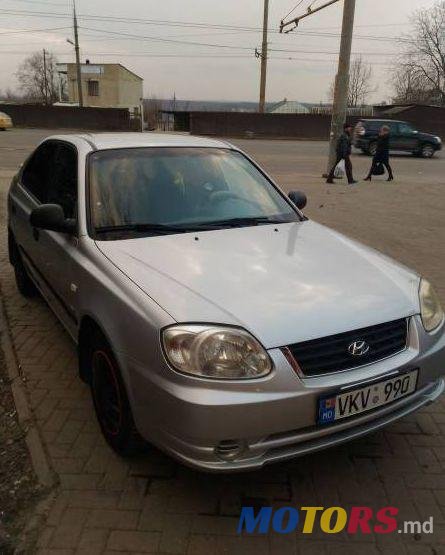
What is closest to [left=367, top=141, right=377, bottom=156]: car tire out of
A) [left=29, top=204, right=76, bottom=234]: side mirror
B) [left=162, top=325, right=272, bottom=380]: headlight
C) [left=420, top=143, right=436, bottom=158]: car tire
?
[left=420, top=143, right=436, bottom=158]: car tire

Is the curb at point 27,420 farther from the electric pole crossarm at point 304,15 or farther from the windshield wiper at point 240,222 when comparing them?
the electric pole crossarm at point 304,15

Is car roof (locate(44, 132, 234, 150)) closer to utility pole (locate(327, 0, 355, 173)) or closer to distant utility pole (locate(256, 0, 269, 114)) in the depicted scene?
utility pole (locate(327, 0, 355, 173))

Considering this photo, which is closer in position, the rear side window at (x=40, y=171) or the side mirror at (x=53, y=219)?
the side mirror at (x=53, y=219)

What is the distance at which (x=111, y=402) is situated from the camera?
2812 millimetres

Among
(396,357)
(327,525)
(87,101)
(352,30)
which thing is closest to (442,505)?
(327,525)

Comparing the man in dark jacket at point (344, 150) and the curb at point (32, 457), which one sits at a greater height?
the man in dark jacket at point (344, 150)

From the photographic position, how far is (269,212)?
12.2 feet

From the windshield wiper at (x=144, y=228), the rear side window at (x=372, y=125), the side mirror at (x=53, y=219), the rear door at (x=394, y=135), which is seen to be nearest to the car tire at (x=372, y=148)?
the rear side window at (x=372, y=125)

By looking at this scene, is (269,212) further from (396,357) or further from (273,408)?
(273,408)

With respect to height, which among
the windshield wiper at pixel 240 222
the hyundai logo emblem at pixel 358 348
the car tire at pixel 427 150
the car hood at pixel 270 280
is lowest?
the car tire at pixel 427 150

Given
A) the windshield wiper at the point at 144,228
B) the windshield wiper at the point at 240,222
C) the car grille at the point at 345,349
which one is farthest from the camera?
the windshield wiper at the point at 240,222

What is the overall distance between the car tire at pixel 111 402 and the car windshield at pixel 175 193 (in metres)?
0.77

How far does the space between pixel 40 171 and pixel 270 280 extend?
2726mm

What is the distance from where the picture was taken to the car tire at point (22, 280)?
513 centimetres
